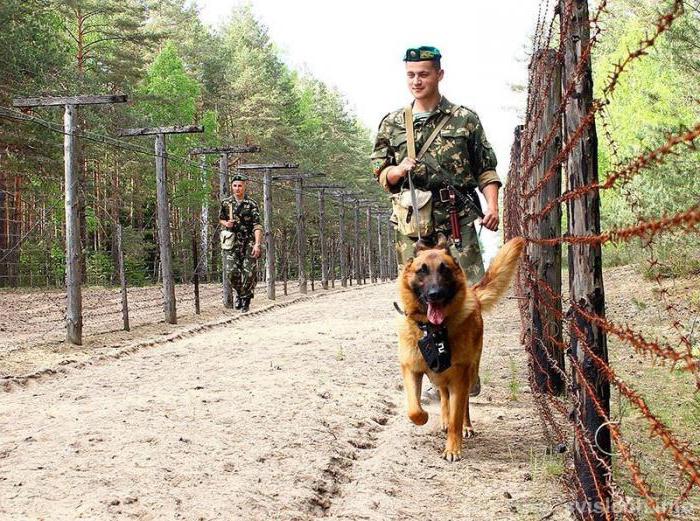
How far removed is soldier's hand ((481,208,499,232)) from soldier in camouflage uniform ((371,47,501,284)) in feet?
0.14

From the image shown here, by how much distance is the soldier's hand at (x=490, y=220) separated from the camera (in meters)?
5.08

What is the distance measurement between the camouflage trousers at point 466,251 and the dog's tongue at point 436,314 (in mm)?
1000

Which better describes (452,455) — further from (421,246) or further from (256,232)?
(256,232)

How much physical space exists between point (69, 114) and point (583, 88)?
9.44m

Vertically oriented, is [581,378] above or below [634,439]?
above

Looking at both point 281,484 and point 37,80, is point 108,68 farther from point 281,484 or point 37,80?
point 281,484

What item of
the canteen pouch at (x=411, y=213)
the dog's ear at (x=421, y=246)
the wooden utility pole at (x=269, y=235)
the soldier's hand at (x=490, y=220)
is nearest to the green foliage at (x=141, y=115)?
the wooden utility pole at (x=269, y=235)

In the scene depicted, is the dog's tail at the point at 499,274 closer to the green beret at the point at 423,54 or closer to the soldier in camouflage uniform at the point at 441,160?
the soldier in camouflage uniform at the point at 441,160

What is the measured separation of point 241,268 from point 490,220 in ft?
35.4

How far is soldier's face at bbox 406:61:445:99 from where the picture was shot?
5.18 metres

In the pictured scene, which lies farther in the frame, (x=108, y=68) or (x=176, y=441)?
(x=108, y=68)

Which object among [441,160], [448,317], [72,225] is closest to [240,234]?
[72,225]

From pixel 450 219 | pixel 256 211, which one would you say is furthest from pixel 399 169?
pixel 256 211

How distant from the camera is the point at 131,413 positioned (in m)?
5.43
